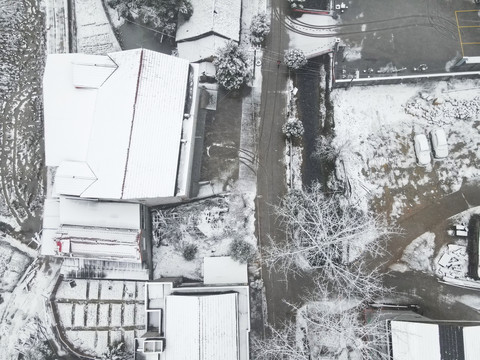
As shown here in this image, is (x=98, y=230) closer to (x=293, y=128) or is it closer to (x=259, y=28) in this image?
(x=293, y=128)

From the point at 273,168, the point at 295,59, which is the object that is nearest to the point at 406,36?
the point at 295,59

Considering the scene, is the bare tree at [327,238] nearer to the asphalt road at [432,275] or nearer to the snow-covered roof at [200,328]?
the asphalt road at [432,275]

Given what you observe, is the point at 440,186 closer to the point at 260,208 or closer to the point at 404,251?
the point at 404,251

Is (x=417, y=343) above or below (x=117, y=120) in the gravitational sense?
below

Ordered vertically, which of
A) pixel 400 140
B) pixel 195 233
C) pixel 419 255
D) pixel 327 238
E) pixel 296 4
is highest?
pixel 296 4

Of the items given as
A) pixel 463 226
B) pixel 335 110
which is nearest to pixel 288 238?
pixel 335 110

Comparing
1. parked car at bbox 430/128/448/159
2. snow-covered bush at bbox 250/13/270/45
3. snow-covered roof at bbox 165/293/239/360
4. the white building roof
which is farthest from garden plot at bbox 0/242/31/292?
parked car at bbox 430/128/448/159

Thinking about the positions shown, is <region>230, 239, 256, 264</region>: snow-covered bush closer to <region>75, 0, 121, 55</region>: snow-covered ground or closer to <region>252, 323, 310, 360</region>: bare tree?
<region>252, 323, 310, 360</region>: bare tree
